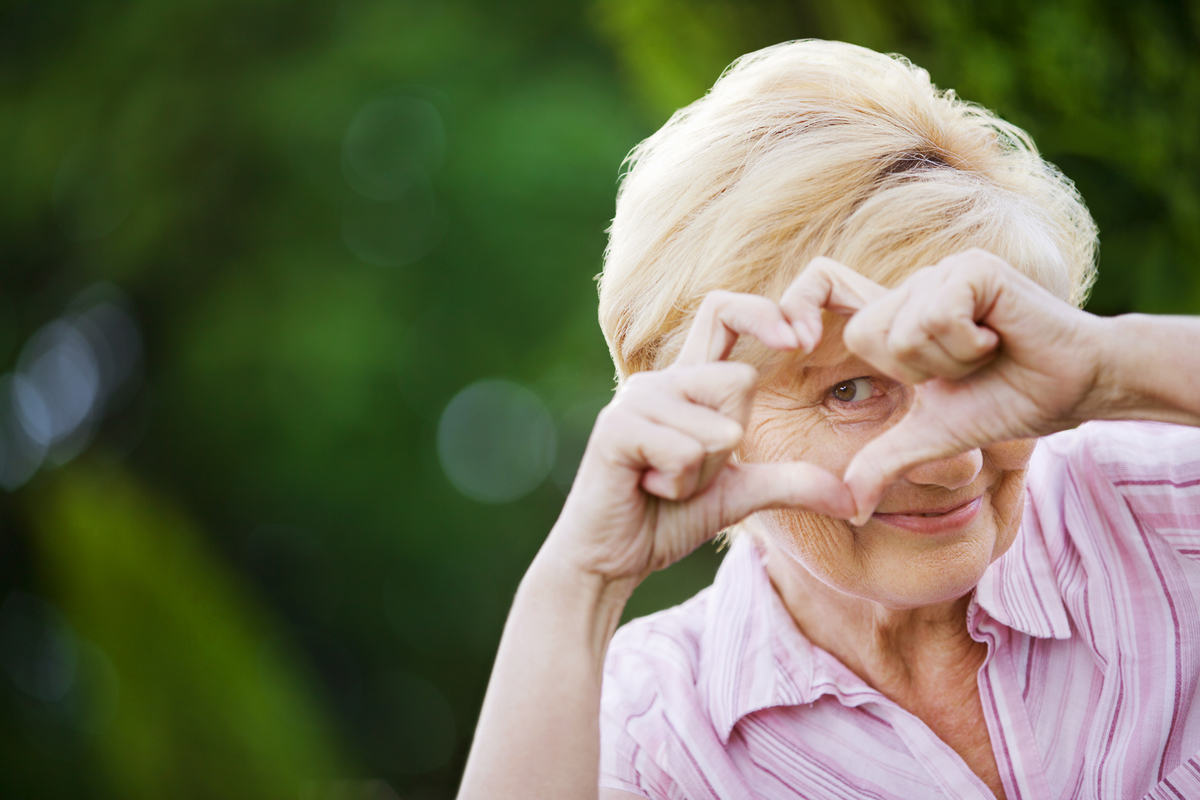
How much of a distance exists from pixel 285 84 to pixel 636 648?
525 centimetres

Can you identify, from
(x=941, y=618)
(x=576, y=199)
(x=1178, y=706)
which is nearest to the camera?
(x=1178, y=706)

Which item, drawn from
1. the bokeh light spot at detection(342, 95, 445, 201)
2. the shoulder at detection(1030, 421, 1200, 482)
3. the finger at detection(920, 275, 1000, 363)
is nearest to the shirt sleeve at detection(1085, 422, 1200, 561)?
the shoulder at detection(1030, 421, 1200, 482)

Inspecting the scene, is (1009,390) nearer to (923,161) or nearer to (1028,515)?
(923,161)

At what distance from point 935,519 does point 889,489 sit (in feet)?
0.30

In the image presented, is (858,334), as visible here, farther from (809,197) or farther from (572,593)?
(572,593)

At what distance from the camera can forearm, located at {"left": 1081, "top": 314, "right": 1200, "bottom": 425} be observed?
1.12 meters

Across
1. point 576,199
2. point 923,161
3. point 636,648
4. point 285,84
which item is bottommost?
point 636,648

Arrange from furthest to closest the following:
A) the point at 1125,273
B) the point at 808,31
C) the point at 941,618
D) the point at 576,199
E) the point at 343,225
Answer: the point at 343,225 → the point at 576,199 → the point at 808,31 → the point at 1125,273 → the point at 941,618

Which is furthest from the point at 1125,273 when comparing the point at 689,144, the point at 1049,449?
the point at 689,144

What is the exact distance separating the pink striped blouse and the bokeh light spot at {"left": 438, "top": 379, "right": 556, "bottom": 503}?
4.00 meters

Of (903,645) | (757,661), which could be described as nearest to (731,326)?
(757,661)

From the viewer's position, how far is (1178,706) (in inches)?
57.4

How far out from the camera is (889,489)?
1405 mm

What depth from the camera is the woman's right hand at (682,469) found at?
1125mm
